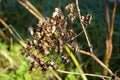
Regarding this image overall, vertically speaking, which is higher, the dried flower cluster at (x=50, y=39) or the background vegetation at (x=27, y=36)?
the background vegetation at (x=27, y=36)

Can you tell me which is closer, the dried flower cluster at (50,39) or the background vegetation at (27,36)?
the dried flower cluster at (50,39)

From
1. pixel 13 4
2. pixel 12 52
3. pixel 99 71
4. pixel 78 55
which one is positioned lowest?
pixel 99 71

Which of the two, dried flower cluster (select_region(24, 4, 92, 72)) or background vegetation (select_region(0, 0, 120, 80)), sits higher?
background vegetation (select_region(0, 0, 120, 80))

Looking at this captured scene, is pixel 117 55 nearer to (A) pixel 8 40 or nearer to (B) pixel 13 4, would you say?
(A) pixel 8 40

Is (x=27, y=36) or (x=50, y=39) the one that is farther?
(x=27, y=36)

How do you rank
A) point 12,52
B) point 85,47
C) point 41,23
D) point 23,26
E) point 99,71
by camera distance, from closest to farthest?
point 41,23, point 99,71, point 85,47, point 12,52, point 23,26

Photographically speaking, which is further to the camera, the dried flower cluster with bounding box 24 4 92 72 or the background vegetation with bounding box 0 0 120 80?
the background vegetation with bounding box 0 0 120 80

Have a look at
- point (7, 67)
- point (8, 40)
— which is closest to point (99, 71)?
point (7, 67)

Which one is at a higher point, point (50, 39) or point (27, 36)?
point (27, 36)
